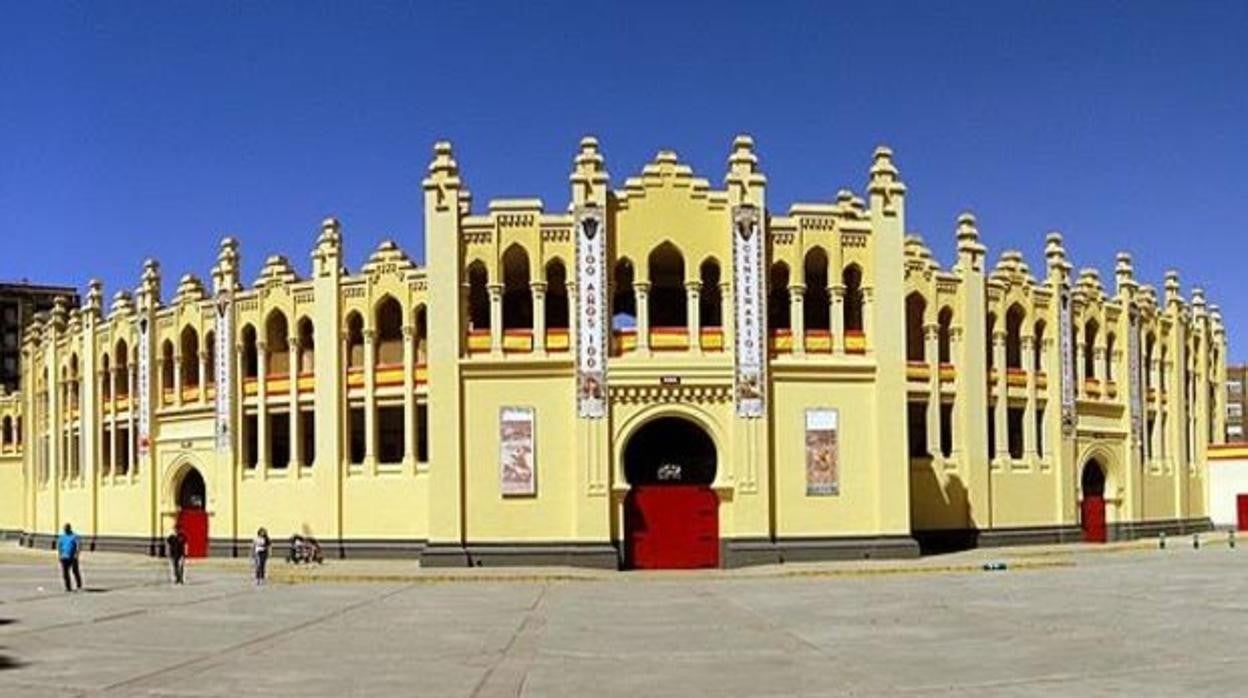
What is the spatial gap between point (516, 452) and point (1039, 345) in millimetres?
22629

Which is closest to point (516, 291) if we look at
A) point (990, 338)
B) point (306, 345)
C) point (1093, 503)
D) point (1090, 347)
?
point (306, 345)

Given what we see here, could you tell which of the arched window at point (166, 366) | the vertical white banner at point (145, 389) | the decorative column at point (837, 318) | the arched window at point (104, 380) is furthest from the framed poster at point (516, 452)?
the arched window at point (104, 380)

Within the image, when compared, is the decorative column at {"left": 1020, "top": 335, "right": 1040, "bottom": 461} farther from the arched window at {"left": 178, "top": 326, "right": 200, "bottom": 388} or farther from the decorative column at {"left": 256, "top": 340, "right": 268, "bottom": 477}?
the arched window at {"left": 178, "top": 326, "right": 200, "bottom": 388}

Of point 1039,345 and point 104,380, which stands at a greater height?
point 1039,345

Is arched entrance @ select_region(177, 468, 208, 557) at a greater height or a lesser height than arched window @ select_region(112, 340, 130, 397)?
lesser

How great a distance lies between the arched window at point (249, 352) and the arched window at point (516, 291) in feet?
35.5

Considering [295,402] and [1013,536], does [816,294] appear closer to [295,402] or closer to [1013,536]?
[1013,536]

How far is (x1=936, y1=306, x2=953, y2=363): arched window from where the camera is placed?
5522 centimetres

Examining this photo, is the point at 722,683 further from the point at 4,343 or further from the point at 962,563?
the point at 4,343

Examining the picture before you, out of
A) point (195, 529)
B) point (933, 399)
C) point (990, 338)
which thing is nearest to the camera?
point (933, 399)

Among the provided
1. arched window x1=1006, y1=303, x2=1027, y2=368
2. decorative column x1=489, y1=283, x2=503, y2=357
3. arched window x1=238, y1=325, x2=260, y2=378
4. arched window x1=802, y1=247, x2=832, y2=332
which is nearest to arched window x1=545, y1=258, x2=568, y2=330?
decorative column x1=489, y1=283, x2=503, y2=357

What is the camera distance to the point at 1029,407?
5769cm

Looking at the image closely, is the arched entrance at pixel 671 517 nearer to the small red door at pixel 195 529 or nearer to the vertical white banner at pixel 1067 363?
the vertical white banner at pixel 1067 363

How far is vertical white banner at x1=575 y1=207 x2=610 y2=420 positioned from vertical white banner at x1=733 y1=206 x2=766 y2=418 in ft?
13.4
